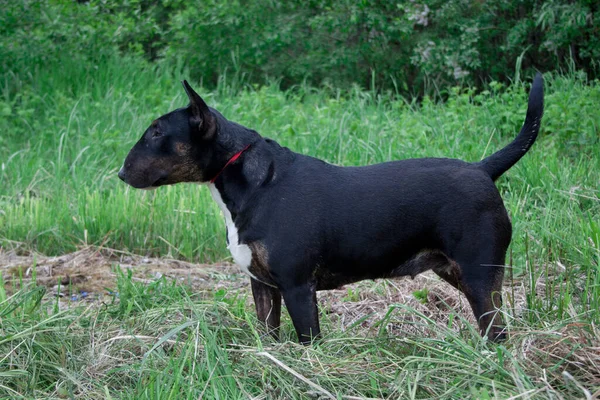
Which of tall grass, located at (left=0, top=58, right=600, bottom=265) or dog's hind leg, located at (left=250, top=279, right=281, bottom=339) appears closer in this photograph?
dog's hind leg, located at (left=250, top=279, right=281, bottom=339)

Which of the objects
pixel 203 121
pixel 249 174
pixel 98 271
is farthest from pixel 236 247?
pixel 98 271

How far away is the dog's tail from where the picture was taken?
3938 millimetres

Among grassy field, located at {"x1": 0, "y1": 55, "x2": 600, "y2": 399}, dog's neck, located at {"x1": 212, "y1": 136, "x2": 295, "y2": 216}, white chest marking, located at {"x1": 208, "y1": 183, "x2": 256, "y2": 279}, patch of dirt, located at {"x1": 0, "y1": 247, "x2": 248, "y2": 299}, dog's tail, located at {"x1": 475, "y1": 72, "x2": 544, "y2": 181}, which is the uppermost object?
dog's tail, located at {"x1": 475, "y1": 72, "x2": 544, "y2": 181}

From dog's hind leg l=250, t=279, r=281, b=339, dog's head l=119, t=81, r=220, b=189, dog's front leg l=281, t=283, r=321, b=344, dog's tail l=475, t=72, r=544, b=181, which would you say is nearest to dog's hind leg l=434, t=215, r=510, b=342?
dog's tail l=475, t=72, r=544, b=181

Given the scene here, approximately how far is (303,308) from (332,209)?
481 mm

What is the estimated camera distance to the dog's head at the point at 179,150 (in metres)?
3.90

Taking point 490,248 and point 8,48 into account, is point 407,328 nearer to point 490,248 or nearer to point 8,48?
point 490,248

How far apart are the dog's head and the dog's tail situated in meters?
1.31

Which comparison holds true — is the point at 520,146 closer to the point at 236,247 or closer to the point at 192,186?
the point at 236,247

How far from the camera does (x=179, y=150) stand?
3.93m

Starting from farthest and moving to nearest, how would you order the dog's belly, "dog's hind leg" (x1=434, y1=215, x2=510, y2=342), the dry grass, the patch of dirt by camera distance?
the patch of dirt < the dog's belly < "dog's hind leg" (x1=434, y1=215, x2=510, y2=342) < the dry grass

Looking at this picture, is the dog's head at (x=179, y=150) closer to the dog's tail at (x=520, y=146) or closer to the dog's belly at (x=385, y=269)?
the dog's belly at (x=385, y=269)

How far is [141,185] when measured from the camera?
4027mm

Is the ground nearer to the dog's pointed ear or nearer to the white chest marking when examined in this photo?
the white chest marking
